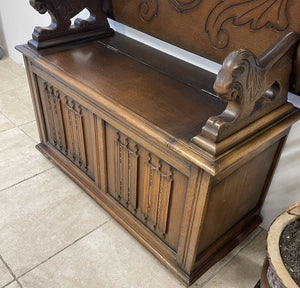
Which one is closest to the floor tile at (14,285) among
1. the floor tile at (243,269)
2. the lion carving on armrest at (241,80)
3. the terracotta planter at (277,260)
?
the floor tile at (243,269)

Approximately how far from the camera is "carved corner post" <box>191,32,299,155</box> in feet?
3.26

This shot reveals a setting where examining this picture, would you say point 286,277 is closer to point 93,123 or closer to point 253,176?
point 253,176

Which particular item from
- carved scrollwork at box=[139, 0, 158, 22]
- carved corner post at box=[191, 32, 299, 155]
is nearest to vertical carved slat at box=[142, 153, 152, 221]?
carved corner post at box=[191, 32, 299, 155]

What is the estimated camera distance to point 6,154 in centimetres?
240

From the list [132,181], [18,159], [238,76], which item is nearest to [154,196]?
[132,181]

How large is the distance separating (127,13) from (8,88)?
72.4 inches

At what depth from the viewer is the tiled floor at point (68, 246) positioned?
1641 millimetres

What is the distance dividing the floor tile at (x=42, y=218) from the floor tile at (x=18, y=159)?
78 mm

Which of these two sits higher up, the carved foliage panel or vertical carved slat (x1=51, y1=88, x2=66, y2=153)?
the carved foliage panel

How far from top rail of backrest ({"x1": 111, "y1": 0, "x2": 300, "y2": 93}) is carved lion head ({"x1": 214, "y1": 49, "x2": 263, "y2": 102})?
26cm

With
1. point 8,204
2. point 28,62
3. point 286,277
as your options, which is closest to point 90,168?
point 8,204

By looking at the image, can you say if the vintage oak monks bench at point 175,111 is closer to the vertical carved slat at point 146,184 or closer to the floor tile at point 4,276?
the vertical carved slat at point 146,184

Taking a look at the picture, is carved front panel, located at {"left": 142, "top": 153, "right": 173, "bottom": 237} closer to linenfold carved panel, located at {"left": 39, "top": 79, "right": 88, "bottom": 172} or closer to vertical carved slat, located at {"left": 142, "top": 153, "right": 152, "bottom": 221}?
vertical carved slat, located at {"left": 142, "top": 153, "right": 152, "bottom": 221}

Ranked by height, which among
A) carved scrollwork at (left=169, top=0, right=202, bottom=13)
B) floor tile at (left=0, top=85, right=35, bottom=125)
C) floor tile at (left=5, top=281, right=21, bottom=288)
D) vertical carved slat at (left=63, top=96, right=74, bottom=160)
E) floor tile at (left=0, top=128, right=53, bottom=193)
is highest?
carved scrollwork at (left=169, top=0, right=202, bottom=13)
